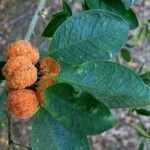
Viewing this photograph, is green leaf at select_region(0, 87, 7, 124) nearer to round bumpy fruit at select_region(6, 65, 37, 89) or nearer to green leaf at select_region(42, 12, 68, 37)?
round bumpy fruit at select_region(6, 65, 37, 89)

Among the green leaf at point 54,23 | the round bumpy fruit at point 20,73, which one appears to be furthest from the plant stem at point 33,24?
the round bumpy fruit at point 20,73

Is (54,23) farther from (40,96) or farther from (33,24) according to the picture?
(40,96)

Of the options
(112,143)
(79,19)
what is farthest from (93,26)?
(112,143)

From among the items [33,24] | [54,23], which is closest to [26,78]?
[33,24]

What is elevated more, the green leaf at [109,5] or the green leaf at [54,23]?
the green leaf at [109,5]

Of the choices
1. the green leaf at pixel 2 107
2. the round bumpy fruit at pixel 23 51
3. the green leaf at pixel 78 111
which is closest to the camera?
the green leaf at pixel 78 111

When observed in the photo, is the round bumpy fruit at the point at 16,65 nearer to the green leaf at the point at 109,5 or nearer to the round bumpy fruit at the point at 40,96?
the round bumpy fruit at the point at 40,96
